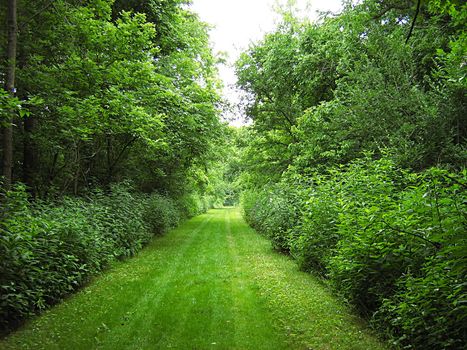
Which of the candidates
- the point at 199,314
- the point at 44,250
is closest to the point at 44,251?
the point at 44,250

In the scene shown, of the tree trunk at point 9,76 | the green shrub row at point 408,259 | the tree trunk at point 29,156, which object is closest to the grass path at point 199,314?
the green shrub row at point 408,259

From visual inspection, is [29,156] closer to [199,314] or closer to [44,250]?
[44,250]

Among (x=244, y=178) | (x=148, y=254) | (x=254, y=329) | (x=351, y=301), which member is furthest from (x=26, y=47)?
(x=244, y=178)

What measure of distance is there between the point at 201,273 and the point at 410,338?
233 inches

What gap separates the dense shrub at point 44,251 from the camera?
4.96 meters

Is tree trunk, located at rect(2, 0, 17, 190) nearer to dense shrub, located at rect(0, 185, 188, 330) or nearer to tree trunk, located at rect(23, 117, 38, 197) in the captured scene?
dense shrub, located at rect(0, 185, 188, 330)

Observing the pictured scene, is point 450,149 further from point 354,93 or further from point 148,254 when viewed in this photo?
point 148,254

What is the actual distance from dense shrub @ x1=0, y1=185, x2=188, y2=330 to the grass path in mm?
333

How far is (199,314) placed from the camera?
5.83 m

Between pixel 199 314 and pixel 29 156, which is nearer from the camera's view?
pixel 199 314

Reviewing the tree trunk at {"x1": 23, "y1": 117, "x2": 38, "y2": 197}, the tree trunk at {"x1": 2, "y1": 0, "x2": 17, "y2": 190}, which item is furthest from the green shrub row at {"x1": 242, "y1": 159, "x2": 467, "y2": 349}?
the tree trunk at {"x1": 23, "y1": 117, "x2": 38, "y2": 197}

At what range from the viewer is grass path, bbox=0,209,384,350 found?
4.67 m

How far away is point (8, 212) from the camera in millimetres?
5602

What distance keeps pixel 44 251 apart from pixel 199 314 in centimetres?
311
